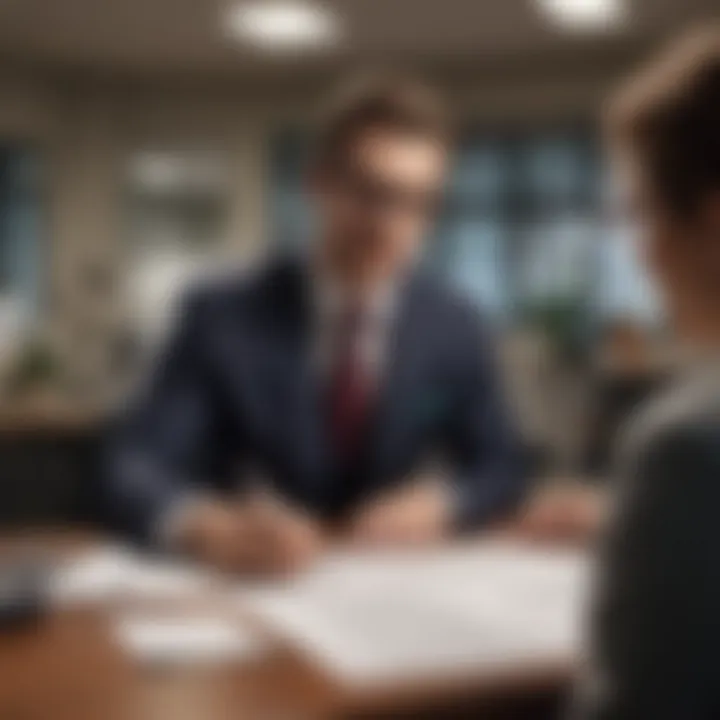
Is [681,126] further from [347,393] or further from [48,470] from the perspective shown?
[48,470]

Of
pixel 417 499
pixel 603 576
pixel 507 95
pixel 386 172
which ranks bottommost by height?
pixel 603 576

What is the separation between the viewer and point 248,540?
839mm

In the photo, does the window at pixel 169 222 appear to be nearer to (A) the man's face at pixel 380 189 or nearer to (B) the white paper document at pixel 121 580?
(A) the man's face at pixel 380 189

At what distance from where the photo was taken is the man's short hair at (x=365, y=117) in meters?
1.07

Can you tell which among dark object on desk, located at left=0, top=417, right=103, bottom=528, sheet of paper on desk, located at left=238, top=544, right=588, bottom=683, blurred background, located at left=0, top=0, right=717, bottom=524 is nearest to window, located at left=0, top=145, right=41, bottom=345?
blurred background, located at left=0, top=0, right=717, bottom=524

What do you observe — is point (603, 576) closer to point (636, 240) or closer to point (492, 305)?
point (636, 240)

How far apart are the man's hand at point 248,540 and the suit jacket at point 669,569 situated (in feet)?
1.14

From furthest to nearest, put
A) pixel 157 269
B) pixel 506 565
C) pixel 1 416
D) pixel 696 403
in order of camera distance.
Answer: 1. pixel 157 269
2. pixel 1 416
3. pixel 506 565
4. pixel 696 403

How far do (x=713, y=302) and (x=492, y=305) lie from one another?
2688mm

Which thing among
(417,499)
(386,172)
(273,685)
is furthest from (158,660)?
(386,172)

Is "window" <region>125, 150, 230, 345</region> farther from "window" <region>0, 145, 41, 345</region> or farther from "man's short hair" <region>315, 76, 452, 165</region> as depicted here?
A: "man's short hair" <region>315, 76, 452, 165</region>

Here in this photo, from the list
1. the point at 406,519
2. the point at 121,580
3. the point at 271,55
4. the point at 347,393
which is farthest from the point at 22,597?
the point at 271,55

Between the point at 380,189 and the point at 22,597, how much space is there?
50cm

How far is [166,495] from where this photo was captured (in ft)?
3.14
